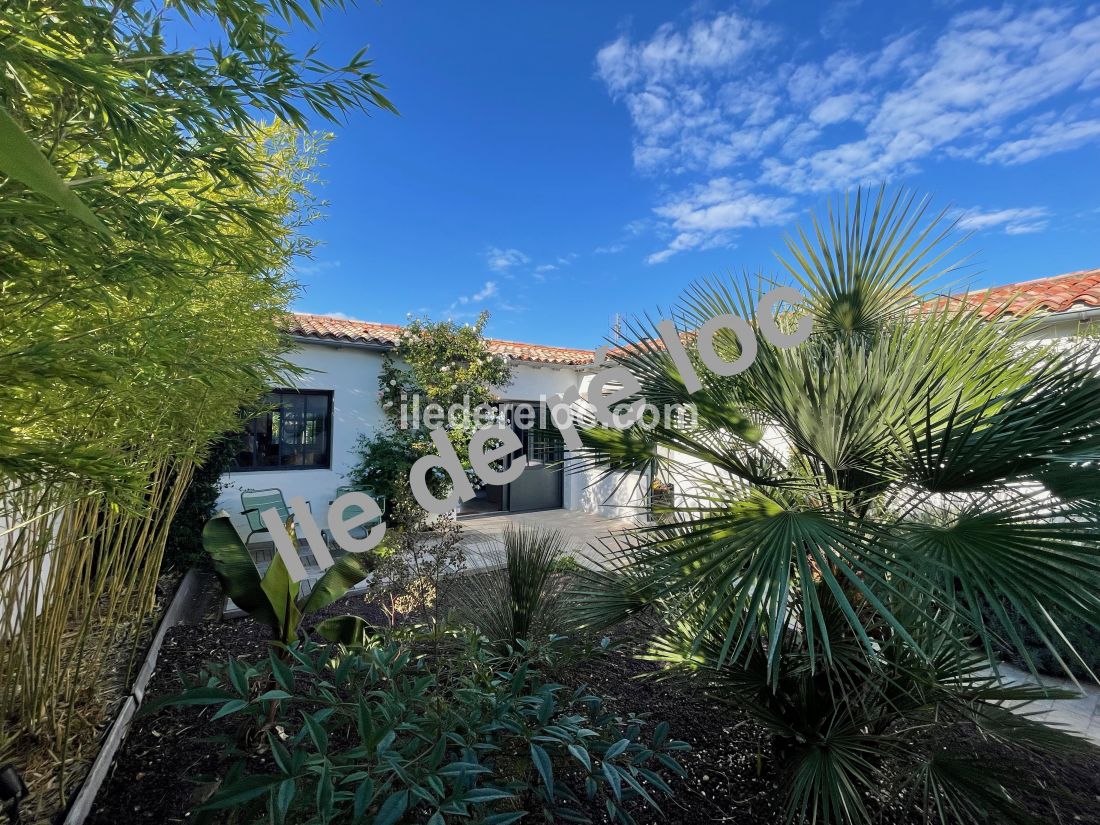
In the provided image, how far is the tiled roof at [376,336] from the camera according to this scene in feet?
28.4

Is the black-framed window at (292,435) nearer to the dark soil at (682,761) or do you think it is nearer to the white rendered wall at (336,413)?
the white rendered wall at (336,413)

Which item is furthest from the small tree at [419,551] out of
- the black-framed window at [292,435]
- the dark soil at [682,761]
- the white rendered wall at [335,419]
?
the black-framed window at [292,435]

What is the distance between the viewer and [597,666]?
4.29 metres

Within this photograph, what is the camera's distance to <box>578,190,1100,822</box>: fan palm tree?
1.82 metres

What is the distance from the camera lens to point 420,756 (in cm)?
188

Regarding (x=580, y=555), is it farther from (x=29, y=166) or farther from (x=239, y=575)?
(x=29, y=166)

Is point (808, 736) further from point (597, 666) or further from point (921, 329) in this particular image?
point (921, 329)

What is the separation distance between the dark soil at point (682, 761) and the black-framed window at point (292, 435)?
4.65 metres

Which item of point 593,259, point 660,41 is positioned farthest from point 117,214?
point 593,259

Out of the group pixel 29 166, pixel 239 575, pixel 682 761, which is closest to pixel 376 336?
pixel 239 575

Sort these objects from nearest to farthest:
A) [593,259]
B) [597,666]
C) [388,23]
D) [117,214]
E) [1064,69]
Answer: [117,214]
[388,23]
[597,666]
[1064,69]
[593,259]

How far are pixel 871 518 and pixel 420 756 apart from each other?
101 inches

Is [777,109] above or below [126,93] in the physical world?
above

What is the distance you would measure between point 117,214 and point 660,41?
7.21 metres
